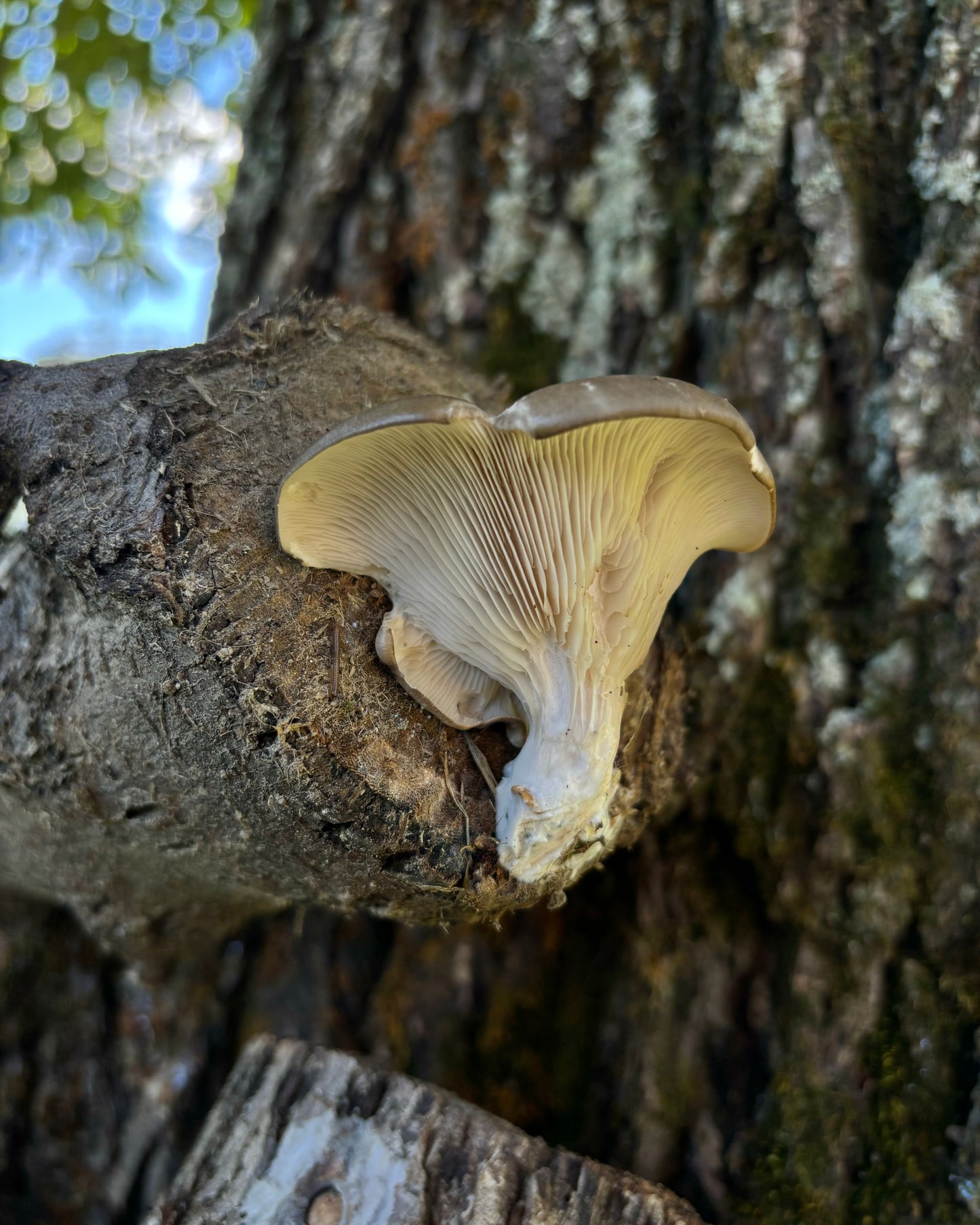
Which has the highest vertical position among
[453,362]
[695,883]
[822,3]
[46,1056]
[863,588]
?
[822,3]

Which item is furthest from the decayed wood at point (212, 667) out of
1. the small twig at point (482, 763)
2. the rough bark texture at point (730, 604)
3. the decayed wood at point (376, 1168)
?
the rough bark texture at point (730, 604)

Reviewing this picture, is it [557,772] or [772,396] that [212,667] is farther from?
[772,396]

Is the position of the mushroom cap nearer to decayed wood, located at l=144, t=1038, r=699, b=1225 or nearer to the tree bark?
the tree bark

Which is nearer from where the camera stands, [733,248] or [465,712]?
[465,712]

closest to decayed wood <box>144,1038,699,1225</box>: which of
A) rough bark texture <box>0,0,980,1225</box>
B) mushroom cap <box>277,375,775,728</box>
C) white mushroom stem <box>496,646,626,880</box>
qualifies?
white mushroom stem <box>496,646,626,880</box>

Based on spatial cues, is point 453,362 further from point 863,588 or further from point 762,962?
point 762,962

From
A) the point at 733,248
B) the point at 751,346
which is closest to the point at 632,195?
the point at 733,248
